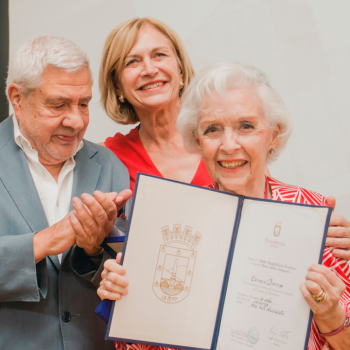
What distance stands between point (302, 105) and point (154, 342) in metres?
1.87

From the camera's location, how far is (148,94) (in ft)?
→ 6.79

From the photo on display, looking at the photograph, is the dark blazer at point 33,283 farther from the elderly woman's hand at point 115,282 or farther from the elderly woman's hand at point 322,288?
the elderly woman's hand at point 322,288

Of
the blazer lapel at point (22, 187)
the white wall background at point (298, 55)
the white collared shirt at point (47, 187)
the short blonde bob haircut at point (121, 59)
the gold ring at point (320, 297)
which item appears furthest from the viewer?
the white wall background at point (298, 55)

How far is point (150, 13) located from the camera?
2.61m

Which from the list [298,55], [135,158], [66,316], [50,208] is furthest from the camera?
[298,55]

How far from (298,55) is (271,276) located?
1791 millimetres

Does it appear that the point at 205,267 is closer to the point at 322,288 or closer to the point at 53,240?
the point at 322,288

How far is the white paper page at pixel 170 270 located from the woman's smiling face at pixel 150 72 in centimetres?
105

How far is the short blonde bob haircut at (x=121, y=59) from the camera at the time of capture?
204cm

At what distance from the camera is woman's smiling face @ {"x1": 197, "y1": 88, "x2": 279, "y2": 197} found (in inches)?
51.1

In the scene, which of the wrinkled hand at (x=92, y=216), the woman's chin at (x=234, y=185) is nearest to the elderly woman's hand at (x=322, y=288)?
the woman's chin at (x=234, y=185)

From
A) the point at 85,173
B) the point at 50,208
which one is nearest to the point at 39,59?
the point at 85,173
